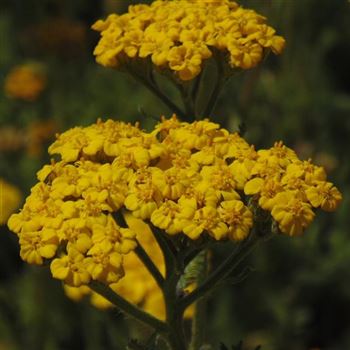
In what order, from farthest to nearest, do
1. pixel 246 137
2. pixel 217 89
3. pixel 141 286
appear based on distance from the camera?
pixel 246 137, pixel 141 286, pixel 217 89

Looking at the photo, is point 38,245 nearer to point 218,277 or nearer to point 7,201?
point 218,277

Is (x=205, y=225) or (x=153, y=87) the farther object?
(x=153, y=87)

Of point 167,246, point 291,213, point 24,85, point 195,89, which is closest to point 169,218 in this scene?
point 167,246

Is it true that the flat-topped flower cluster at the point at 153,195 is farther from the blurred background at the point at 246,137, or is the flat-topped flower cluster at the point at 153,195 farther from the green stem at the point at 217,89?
the blurred background at the point at 246,137

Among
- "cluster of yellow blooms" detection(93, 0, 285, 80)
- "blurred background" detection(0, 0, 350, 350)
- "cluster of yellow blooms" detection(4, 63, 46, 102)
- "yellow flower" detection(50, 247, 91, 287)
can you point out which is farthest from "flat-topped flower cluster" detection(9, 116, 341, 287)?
"cluster of yellow blooms" detection(4, 63, 46, 102)

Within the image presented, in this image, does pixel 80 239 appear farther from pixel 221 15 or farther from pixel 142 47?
pixel 221 15

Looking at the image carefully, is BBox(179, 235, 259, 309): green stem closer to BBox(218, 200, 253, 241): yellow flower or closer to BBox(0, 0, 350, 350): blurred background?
BBox(218, 200, 253, 241): yellow flower
